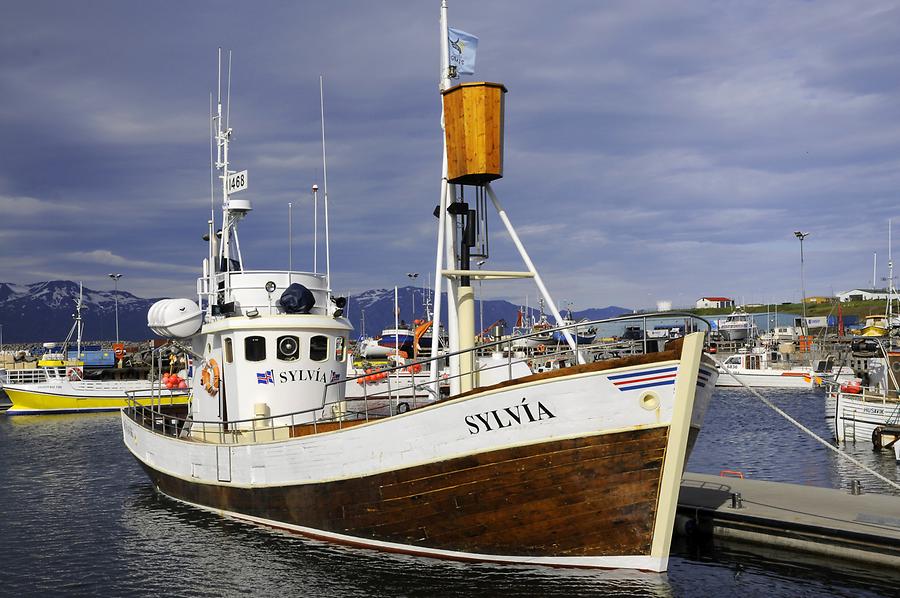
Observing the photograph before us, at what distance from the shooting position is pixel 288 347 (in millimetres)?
20516

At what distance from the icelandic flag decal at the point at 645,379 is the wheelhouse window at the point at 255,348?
33.2 ft

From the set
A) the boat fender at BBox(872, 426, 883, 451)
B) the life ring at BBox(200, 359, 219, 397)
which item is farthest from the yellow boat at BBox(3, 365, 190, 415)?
the boat fender at BBox(872, 426, 883, 451)

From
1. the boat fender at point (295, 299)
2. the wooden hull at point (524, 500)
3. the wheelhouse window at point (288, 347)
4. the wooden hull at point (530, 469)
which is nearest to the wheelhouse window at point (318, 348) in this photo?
the wheelhouse window at point (288, 347)

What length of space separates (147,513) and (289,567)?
862 centimetres

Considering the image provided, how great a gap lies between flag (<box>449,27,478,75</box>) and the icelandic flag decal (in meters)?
9.39

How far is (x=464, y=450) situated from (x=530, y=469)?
1277 millimetres

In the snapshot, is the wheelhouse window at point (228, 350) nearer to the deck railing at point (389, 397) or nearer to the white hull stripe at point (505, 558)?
the deck railing at point (389, 397)

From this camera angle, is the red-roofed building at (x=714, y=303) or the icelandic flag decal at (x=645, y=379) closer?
the icelandic flag decal at (x=645, y=379)

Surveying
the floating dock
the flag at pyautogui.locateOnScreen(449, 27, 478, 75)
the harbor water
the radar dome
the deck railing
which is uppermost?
the flag at pyautogui.locateOnScreen(449, 27, 478, 75)

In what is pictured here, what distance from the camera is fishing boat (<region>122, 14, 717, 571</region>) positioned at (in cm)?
1383

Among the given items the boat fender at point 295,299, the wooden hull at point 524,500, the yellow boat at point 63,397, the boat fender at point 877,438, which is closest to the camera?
the wooden hull at point 524,500

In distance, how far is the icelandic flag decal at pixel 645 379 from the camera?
13547 millimetres

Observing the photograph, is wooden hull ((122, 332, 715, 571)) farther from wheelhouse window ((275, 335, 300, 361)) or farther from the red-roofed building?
the red-roofed building

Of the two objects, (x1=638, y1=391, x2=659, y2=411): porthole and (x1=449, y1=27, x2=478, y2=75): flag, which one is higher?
(x1=449, y1=27, x2=478, y2=75): flag
